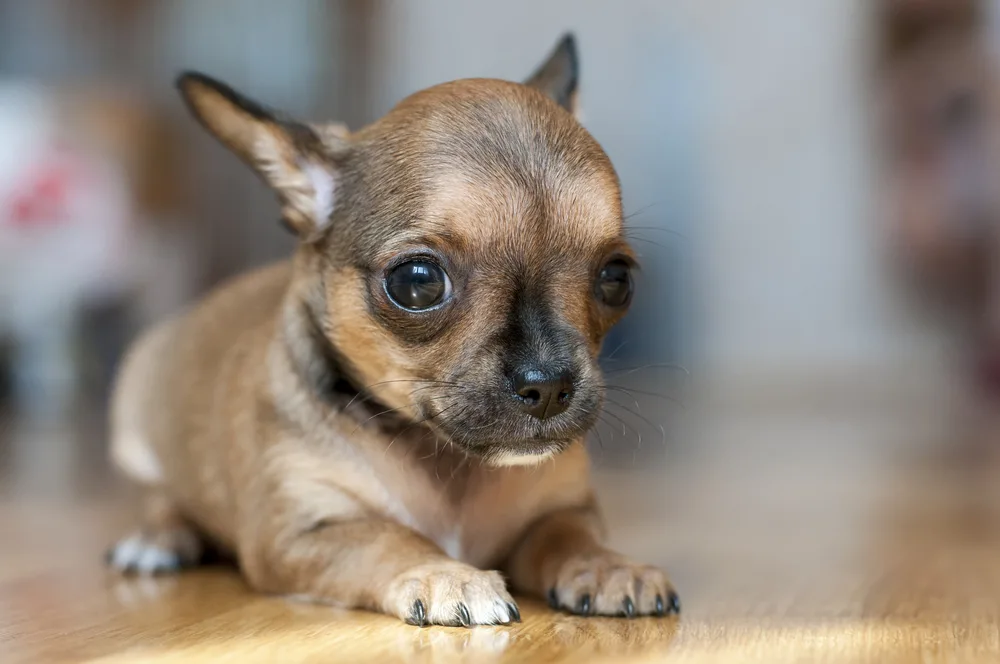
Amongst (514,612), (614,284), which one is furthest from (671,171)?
(514,612)

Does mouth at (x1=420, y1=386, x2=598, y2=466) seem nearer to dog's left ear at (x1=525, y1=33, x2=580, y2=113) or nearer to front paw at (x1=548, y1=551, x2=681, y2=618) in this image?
front paw at (x1=548, y1=551, x2=681, y2=618)

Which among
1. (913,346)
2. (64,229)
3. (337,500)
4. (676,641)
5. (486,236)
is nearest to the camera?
(676,641)

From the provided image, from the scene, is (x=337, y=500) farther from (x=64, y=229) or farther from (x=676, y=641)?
(x=64, y=229)

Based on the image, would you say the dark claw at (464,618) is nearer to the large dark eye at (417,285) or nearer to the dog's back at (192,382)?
the large dark eye at (417,285)

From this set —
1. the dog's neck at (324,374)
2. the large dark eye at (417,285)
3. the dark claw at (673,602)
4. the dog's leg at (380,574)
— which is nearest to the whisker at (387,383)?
the dog's neck at (324,374)

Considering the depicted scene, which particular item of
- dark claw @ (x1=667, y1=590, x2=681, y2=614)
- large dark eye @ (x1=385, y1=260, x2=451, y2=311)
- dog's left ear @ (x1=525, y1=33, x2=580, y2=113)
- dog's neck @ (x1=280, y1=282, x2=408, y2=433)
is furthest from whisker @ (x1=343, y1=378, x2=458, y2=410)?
dog's left ear @ (x1=525, y1=33, x2=580, y2=113)

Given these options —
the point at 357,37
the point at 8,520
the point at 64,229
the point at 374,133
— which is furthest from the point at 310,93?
the point at 374,133

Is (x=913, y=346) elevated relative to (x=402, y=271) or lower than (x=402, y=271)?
lower
